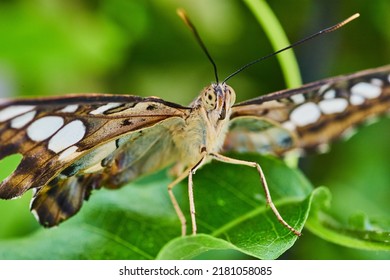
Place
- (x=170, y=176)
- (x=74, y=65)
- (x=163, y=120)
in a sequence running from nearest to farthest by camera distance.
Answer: (x=163, y=120) → (x=170, y=176) → (x=74, y=65)

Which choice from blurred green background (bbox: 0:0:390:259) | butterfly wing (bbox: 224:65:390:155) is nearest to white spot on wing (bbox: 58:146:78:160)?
butterfly wing (bbox: 224:65:390:155)

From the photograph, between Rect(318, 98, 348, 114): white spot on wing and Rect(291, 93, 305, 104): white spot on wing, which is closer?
Rect(291, 93, 305, 104): white spot on wing

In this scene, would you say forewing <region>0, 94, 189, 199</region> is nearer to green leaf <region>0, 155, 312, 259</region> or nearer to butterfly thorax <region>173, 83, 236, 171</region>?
butterfly thorax <region>173, 83, 236, 171</region>

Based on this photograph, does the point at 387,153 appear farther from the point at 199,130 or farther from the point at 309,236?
the point at 199,130

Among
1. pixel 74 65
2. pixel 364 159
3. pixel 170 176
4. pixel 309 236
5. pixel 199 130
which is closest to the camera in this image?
pixel 199 130

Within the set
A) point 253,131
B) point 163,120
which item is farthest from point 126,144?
point 253,131
